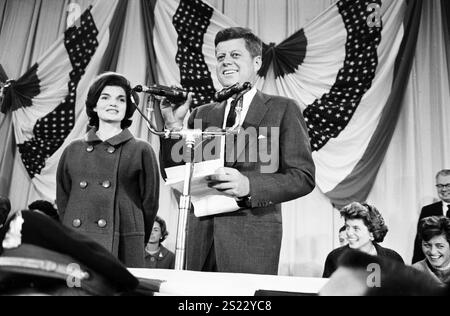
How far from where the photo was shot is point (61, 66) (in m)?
5.30

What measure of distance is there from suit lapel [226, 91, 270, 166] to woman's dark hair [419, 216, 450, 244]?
72.2 inches

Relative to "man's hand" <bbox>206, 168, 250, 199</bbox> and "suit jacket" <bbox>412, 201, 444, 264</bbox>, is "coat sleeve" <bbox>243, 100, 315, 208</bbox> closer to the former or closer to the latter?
"man's hand" <bbox>206, 168, 250, 199</bbox>

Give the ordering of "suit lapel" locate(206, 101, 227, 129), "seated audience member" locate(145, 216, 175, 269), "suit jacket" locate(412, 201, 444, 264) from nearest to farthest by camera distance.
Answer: "suit lapel" locate(206, 101, 227, 129), "suit jacket" locate(412, 201, 444, 264), "seated audience member" locate(145, 216, 175, 269)

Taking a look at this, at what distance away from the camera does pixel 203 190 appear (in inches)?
61.2

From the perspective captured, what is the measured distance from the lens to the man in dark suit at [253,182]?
155cm

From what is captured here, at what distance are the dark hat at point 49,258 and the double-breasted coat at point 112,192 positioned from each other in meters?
1.12

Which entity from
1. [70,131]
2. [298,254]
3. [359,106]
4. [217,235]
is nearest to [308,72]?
[359,106]

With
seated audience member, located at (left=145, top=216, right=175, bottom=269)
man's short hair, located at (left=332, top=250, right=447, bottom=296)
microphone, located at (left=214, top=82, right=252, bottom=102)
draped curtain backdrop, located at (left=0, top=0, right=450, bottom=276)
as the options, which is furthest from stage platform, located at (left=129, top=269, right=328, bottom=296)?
draped curtain backdrop, located at (left=0, top=0, right=450, bottom=276)

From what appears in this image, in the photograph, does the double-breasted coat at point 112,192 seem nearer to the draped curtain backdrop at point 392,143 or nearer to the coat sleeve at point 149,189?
the coat sleeve at point 149,189

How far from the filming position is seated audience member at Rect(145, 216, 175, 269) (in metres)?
3.86

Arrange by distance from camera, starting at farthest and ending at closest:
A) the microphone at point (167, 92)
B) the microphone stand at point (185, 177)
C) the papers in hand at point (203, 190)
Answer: the microphone at point (167, 92), the papers in hand at point (203, 190), the microphone stand at point (185, 177)

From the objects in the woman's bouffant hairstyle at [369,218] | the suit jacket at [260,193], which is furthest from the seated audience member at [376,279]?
the woman's bouffant hairstyle at [369,218]

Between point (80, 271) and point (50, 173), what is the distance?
4764mm

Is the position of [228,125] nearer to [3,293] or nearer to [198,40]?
[3,293]
